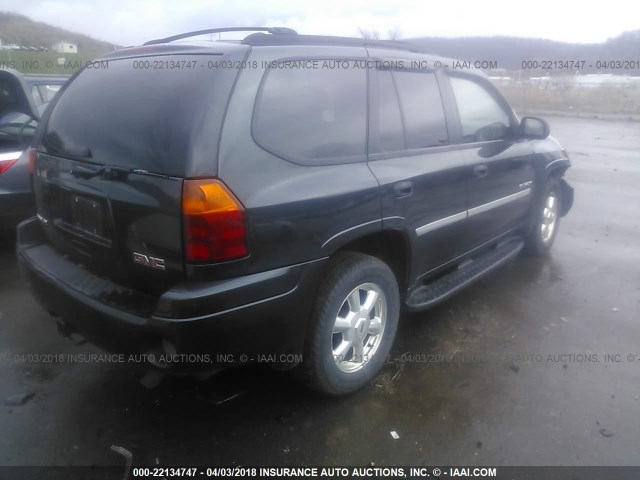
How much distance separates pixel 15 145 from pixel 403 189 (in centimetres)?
354

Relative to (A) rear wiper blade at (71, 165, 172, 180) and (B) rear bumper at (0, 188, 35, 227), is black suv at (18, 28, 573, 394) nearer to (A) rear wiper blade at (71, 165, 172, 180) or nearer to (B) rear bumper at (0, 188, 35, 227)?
(A) rear wiper blade at (71, 165, 172, 180)

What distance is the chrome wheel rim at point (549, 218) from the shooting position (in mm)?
4617

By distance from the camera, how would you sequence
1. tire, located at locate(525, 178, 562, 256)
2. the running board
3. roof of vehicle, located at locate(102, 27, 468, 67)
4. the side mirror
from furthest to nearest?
tire, located at locate(525, 178, 562, 256) < the side mirror < the running board < roof of vehicle, located at locate(102, 27, 468, 67)

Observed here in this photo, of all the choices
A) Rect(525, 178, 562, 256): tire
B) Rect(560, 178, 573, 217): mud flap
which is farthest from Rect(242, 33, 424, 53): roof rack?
Rect(560, 178, 573, 217): mud flap

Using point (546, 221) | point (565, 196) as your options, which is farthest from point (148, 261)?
point (565, 196)

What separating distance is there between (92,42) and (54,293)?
38.7m

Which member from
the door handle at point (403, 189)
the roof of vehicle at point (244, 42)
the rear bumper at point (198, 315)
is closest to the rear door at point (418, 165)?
the door handle at point (403, 189)

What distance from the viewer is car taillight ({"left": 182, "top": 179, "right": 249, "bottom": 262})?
193 centimetres

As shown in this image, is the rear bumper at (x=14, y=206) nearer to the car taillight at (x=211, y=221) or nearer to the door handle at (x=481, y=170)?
the car taillight at (x=211, y=221)

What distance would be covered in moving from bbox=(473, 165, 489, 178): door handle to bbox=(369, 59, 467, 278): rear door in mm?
164

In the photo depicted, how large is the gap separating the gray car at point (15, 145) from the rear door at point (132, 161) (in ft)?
6.12

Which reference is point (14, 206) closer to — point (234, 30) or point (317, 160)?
point (234, 30)

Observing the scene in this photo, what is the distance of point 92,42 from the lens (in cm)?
3516

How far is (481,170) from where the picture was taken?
3340 millimetres
